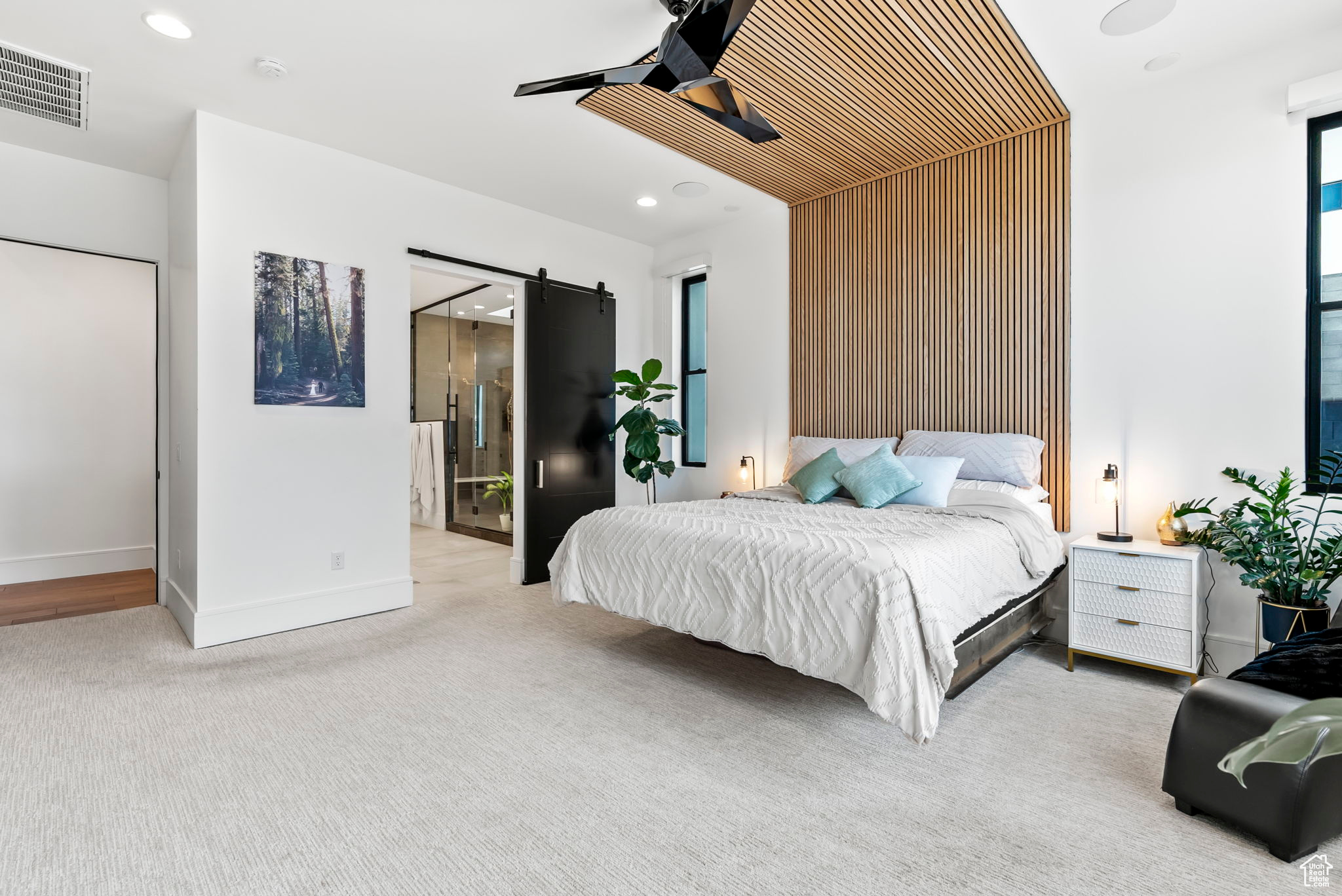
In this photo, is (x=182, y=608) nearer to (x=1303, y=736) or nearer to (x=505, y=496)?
(x=505, y=496)

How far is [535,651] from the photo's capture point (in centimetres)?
336

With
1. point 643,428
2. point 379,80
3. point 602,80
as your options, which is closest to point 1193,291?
point 602,80

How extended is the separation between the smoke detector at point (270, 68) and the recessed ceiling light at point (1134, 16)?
3.69 metres

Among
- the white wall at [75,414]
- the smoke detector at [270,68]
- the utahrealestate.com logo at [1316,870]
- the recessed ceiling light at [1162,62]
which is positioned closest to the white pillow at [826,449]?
the recessed ceiling light at [1162,62]

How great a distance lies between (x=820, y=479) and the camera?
378 centimetres

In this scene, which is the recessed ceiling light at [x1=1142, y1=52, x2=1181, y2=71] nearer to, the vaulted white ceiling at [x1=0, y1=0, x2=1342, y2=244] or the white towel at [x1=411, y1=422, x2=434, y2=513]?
the vaulted white ceiling at [x1=0, y1=0, x2=1342, y2=244]

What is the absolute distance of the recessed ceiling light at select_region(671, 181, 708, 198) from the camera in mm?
4520

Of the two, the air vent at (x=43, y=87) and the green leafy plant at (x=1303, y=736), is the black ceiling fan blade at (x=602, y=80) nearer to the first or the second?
the air vent at (x=43, y=87)

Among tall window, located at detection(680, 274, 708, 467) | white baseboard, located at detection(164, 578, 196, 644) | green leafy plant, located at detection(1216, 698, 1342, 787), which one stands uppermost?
tall window, located at detection(680, 274, 708, 467)

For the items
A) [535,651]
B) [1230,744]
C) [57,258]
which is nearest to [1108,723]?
[1230,744]

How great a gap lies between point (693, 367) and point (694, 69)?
339 cm

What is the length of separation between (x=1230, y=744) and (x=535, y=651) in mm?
2755

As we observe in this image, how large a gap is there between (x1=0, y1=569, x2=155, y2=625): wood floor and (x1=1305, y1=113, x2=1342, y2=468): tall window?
6599 millimetres

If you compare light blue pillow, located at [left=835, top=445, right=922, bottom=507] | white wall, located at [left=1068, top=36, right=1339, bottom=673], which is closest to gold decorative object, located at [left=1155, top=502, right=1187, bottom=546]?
white wall, located at [left=1068, top=36, right=1339, bottom=673]
